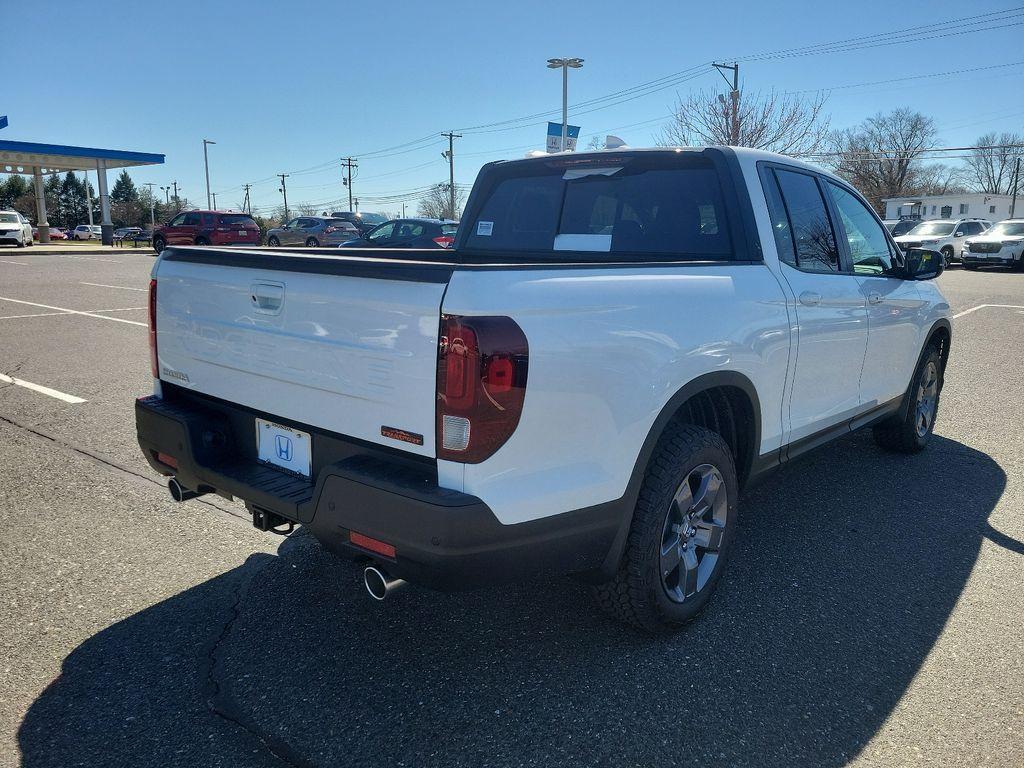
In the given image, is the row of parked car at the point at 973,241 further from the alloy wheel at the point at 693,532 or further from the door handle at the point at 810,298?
the alloy wheel at the point at 693,532

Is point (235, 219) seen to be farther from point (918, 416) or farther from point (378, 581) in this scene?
point (378, 581)

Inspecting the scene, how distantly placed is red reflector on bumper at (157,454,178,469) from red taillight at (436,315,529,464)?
4.53 ft

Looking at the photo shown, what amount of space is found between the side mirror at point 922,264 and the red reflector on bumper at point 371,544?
3.66 meters

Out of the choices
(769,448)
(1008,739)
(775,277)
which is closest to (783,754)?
(1008,739)

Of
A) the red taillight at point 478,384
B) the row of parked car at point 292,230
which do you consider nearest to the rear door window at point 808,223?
the red taillight at point 478,384

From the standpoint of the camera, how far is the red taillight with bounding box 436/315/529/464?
6.91 feet

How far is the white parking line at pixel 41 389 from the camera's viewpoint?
636 cm

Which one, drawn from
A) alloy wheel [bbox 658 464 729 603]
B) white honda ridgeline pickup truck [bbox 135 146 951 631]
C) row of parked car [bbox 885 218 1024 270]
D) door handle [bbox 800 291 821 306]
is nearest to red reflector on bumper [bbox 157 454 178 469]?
white honda ridgeline pickup truck [bbox 135 146 951 631]

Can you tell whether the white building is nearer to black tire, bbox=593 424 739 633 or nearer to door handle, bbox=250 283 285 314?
black tire, bbox=593 424 739 633

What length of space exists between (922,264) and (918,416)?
1.12 m

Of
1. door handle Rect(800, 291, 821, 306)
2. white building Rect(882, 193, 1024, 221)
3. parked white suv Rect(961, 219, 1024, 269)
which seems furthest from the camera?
white building Rect(882, 193, 1024, 221)

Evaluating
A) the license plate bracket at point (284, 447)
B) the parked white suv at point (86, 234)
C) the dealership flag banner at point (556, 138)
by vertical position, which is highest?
the dealership flag banner at point (556, 138)

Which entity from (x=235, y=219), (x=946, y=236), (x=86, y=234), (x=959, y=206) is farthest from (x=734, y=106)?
(x=86, y=234)

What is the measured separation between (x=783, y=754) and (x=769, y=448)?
139cm
